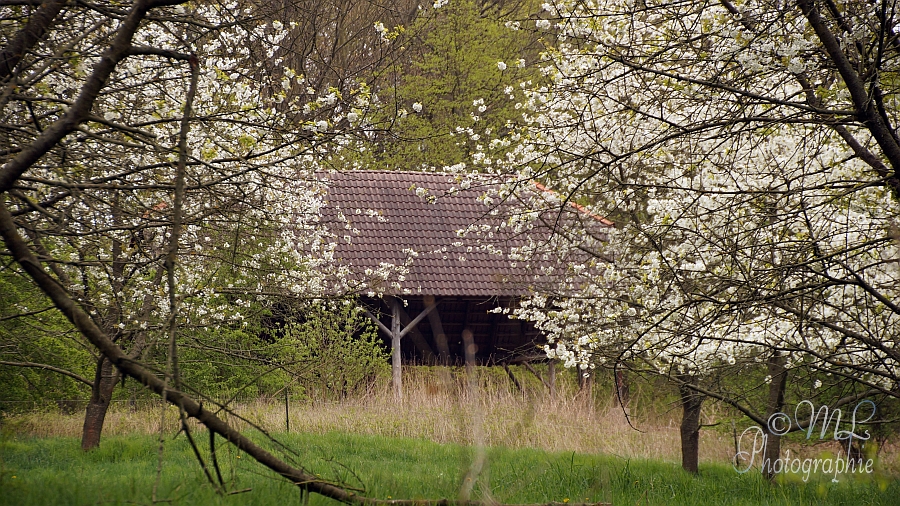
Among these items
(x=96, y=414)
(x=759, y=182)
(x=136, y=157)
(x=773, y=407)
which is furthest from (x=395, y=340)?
(x=136, y=157)

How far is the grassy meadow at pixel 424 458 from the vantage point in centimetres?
359

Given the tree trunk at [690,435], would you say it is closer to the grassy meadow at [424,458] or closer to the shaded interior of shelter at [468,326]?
the grassy meadow at [424,458]

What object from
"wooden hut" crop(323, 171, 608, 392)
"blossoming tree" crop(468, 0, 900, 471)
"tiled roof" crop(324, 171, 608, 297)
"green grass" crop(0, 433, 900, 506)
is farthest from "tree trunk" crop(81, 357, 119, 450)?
"tiled roof" crop(324, 171, 608, 297)

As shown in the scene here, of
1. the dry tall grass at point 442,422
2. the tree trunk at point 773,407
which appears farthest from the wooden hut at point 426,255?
the tree trunk at point 773,407

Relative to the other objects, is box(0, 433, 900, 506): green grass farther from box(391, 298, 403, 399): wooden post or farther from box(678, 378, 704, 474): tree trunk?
box(391, 298, 403, 399): wooden post

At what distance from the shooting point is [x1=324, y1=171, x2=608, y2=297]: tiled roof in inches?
635

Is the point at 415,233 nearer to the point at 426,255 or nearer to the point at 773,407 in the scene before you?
the point at 426,255

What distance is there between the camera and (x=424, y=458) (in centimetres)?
713

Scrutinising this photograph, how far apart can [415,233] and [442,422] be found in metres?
7.95

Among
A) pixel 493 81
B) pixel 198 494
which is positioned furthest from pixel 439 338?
pixel 493 81

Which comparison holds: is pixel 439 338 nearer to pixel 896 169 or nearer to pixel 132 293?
pixel 896 169

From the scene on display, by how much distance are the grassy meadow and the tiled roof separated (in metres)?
4.55

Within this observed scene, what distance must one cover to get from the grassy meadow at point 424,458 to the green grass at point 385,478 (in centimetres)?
2

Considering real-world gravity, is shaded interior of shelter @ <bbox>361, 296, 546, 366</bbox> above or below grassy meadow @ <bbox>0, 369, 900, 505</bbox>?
above
